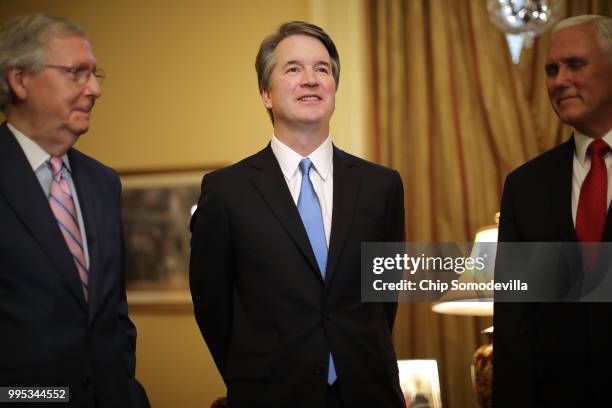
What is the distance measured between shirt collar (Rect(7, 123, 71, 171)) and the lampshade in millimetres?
1773

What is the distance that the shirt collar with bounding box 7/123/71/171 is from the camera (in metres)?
Answer: 2.09

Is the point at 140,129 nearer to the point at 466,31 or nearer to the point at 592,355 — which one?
the point at 466,31

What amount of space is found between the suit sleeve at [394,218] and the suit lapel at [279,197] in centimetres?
31

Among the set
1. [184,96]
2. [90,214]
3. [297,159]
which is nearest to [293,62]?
[297,159]

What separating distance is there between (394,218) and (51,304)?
110 cm

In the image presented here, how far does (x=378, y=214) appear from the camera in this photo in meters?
2.49

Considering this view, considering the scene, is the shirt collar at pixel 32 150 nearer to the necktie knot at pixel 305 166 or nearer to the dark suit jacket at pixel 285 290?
the dark suit jacket at pixel 285 290

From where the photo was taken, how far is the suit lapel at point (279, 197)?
7.73ft

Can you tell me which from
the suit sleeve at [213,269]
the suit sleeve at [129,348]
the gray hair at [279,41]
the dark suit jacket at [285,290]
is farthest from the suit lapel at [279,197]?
the suit sleeve at [129,348]

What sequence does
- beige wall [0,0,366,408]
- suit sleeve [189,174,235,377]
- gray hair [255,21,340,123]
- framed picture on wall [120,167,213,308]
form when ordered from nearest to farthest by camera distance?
suit sleeve [189,174,235,377] → gray hair [255,21,340,123] → beige wall [0,0,366,408] → framed picture on wall [120,167,213,308]

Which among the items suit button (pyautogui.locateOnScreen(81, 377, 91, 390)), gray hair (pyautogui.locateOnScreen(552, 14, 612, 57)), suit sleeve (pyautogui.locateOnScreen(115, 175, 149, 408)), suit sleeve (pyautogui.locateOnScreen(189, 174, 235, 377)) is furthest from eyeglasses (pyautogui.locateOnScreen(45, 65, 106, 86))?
gray hair (pyautogui.locateOnScreen(552, 14, 612, 57))

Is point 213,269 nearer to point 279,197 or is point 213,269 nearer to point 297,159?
point 279,197

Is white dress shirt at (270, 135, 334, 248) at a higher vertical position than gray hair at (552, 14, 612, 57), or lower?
lower

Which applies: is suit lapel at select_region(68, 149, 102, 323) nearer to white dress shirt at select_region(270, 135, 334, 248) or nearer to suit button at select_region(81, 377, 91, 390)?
suit button at select_region(81, 377, 91, 390)
